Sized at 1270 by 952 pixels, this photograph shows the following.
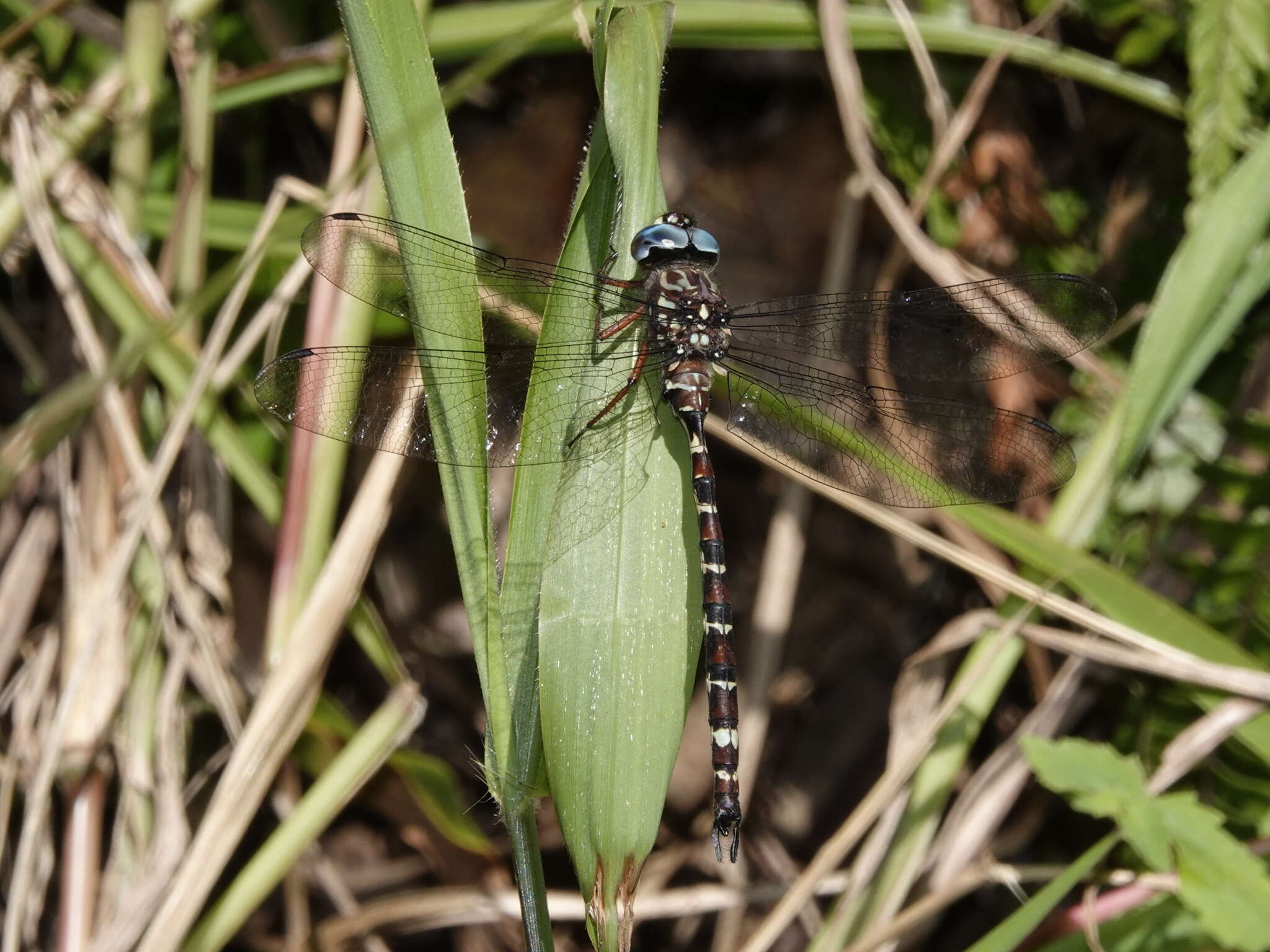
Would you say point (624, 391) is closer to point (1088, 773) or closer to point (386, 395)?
point (386, 395)

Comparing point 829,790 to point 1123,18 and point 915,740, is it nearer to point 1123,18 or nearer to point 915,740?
point 915,740

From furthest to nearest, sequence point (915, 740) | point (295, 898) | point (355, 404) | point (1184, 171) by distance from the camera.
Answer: point (1184, 171) → point (295, 898) → point (915, 740) → point (355, 404)

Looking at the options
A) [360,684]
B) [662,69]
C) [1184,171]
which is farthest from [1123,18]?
[360,684]

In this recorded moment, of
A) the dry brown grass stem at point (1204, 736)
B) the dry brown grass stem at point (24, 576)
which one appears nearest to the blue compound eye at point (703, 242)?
the dry brown grass stem at point (1204, 736)

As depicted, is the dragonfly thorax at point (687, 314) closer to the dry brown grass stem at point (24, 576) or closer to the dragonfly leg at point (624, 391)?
the dragonfly leg at point (624, 391)

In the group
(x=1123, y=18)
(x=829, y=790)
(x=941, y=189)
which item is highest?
(x=1123, y=18)

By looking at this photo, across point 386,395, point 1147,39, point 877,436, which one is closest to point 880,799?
point 877,436

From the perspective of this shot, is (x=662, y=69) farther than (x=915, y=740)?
No
